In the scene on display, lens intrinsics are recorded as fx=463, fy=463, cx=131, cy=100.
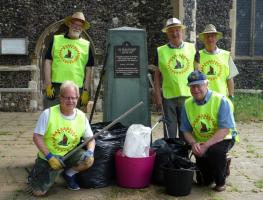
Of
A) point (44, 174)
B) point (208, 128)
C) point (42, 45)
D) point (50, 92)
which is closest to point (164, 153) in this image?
point (208, 128)

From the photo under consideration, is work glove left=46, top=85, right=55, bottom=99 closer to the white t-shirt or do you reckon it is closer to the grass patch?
the white t-shirt

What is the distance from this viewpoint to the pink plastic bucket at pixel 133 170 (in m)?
5.06

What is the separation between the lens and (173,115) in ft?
19.9

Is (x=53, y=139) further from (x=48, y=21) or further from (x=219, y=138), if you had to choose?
(x=48, y=21)

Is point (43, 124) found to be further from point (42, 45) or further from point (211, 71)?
point (42, 45)

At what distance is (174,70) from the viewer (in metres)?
5.94

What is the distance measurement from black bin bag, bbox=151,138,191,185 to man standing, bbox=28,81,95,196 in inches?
31.3

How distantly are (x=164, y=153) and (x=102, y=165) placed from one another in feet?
2.33

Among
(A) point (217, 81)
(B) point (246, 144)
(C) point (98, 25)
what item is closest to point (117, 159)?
(A) point (217, 81)

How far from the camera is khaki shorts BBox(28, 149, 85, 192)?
4.91 metres

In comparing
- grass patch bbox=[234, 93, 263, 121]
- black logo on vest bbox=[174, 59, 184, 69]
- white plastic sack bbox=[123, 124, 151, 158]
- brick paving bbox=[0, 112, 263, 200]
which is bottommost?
brick paving bbox=[0, 112, 263, 200]

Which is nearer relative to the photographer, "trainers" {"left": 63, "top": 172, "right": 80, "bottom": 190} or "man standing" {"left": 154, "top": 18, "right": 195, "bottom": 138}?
"trainers" {"left": 63, "top": 172, "right": 80, "bottom": 190}

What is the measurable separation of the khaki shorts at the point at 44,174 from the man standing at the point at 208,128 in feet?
4.20

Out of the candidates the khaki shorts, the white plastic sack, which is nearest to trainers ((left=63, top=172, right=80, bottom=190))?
the khaki shorts
